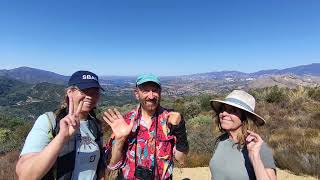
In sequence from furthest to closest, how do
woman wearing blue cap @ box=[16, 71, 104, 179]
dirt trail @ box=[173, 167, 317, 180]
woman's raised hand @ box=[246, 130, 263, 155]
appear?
1. dirt trail @ box=[173, 167, 317, 180]
2. woman's raised hand @ box=[246, 130, 263, 155]
3. woman wearing blue cap @ box=[16, 71, 104, 179]

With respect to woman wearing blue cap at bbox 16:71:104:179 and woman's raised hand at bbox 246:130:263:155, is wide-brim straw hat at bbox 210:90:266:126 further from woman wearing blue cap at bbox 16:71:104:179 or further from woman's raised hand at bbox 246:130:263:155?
woman wearing blue cap at bbox 16:71:104:179

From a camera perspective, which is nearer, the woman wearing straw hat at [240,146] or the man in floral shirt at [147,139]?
the woman wearing straw hat at [240,146]

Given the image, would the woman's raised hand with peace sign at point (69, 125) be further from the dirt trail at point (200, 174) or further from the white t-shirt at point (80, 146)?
the dirt trail at point (200, 174)

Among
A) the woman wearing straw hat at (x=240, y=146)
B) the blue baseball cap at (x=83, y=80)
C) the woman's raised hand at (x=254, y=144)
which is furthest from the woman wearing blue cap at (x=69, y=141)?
the woman's raised hand at (x=254, y=144)

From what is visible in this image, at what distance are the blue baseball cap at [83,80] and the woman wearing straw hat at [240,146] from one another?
1.13 meters

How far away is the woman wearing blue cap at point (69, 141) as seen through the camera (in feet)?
6.82

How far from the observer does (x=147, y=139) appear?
3061 millimetres

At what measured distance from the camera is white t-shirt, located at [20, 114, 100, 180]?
224 cm

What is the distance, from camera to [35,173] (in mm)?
2062

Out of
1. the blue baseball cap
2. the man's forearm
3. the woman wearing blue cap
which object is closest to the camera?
the woman wearing blue cap

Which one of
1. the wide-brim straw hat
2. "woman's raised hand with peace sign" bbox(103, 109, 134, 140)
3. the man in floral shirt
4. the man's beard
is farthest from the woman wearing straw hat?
"woman's raised hand with peace sign" bbox(103, 109, 134, 140)

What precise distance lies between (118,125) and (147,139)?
0.29 meters

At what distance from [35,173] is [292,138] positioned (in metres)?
8.38

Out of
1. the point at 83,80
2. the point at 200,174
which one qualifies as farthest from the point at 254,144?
the point at 200,174
